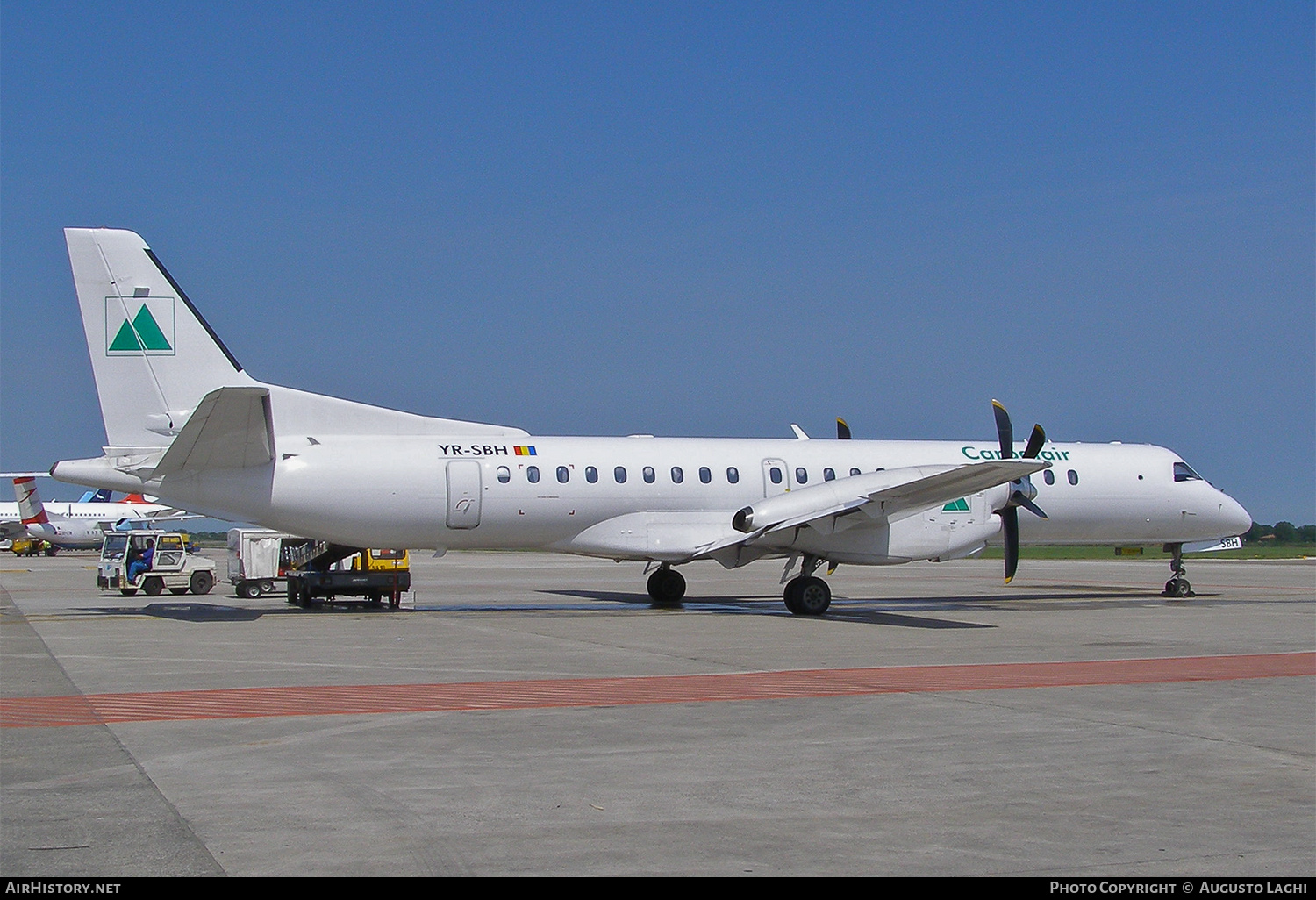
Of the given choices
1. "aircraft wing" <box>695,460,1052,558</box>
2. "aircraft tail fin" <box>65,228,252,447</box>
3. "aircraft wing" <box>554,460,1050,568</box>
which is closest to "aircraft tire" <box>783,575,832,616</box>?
"aircraft wing" <box>554,460,1050,568</box>

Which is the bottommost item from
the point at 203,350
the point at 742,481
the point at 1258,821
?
the point at 1258,821

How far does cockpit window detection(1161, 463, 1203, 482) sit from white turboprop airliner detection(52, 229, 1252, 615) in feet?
13.5

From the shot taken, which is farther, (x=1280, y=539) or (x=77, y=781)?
(x=1280, y=539)

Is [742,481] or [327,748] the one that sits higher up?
[742,481]

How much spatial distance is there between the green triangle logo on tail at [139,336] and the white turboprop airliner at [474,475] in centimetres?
2

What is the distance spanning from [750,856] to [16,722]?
6961 mm

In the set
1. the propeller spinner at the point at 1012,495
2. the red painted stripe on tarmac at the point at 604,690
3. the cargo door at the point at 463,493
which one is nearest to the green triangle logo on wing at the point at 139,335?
the cargo door at the point at 463,493

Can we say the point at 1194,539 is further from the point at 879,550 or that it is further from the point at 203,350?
the point at 203,350

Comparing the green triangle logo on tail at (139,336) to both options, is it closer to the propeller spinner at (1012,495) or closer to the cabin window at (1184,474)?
the propeller spinner at (1012,495)

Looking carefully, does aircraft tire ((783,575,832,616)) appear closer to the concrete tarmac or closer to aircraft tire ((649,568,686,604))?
the concrete tarmac

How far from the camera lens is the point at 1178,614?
22797 mm

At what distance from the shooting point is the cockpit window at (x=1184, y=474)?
27688 millimetres

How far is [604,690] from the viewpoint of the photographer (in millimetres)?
12016

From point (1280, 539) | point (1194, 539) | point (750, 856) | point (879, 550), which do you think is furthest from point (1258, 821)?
point (1280, 539)
